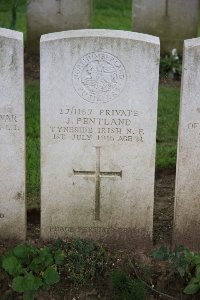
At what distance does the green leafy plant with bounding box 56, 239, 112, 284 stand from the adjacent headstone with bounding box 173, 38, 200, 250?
0.68 metres

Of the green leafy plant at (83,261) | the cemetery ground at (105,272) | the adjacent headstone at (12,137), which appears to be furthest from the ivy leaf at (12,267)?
the adjacent headstone at (12,137)

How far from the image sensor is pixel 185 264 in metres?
4.92

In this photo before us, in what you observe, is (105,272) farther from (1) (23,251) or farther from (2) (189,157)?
(2) (189,157)

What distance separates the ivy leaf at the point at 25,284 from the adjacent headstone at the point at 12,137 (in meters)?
0.68

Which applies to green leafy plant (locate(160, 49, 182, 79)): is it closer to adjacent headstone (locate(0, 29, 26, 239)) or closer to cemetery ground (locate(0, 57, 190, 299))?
cemetery ground (locate(0, 57, 190, 299))

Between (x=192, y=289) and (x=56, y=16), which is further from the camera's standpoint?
(x=56, y=16)

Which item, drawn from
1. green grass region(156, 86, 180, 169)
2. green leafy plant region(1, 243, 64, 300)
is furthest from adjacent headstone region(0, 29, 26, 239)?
green grass region(156, 86, 180, 169)

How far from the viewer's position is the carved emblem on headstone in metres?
5.08

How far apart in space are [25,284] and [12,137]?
42.4 inches

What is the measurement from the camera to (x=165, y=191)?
257 inches

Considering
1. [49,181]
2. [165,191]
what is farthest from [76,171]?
[165,191]

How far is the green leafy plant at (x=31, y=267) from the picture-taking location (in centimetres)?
488

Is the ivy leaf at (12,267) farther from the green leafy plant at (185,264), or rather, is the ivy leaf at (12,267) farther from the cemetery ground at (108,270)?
the green leafy plant at (185,264)

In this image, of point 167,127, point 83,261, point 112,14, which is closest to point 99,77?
point 83,261
